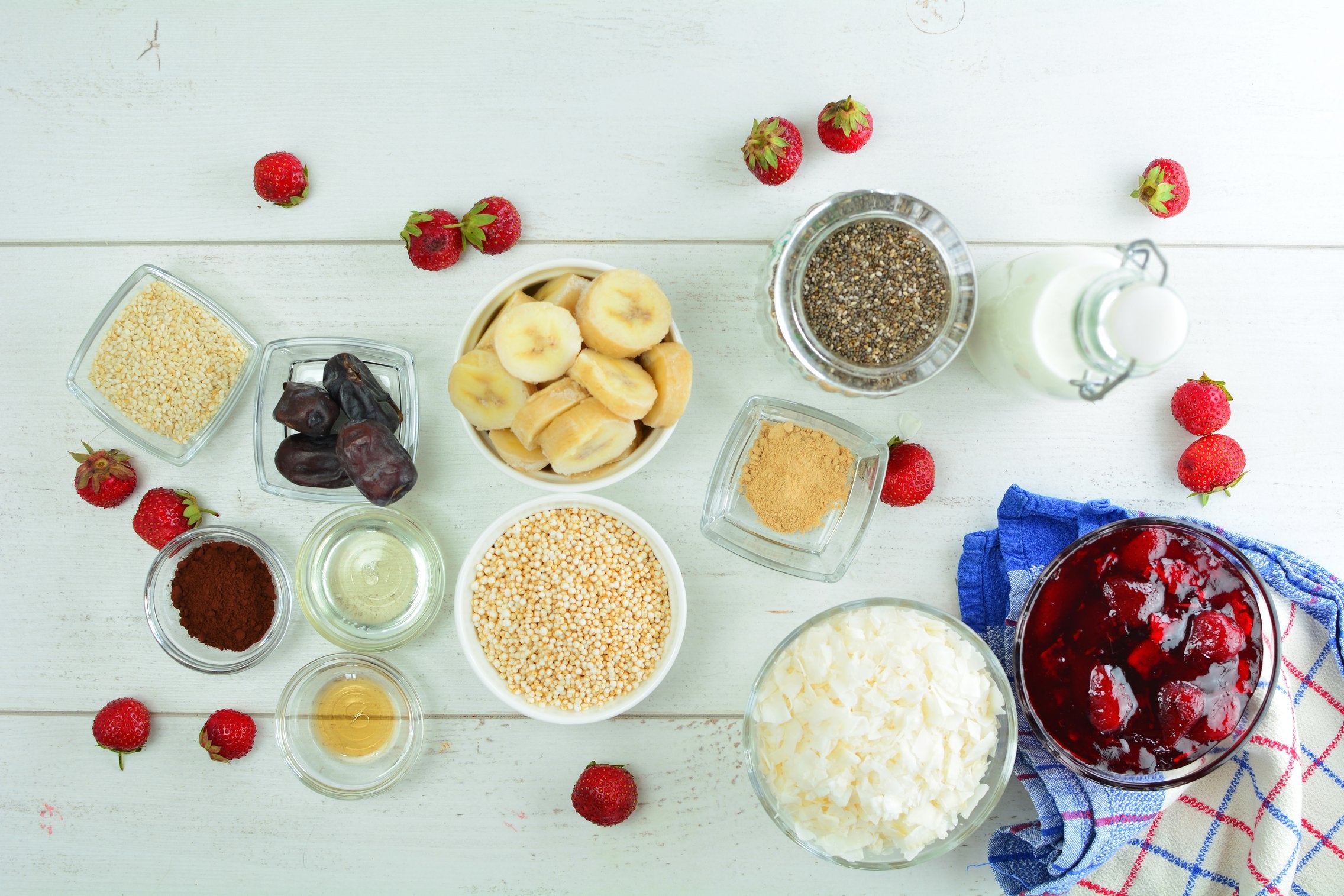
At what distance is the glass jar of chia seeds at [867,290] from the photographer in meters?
1.19

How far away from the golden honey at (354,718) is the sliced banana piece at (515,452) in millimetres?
467

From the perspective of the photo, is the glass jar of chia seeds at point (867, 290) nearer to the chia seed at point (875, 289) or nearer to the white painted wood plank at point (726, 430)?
the chia seed at point (875, 289)

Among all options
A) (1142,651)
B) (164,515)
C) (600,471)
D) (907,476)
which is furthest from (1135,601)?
(164,515)

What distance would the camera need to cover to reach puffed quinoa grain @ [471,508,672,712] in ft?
4.30

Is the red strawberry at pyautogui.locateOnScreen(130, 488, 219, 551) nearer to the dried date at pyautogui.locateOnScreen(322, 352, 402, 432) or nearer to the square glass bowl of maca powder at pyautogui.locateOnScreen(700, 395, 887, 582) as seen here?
the dried date at pyautogui.locateOnScreen(322, 352, 402, 432)

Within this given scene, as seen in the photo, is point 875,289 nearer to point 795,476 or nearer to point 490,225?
point 795,476

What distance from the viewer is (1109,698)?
1.04m

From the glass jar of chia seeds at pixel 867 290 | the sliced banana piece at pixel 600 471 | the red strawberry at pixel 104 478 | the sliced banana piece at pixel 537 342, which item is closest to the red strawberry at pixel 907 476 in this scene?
the glass jar of chia seeds at pixel 867 290

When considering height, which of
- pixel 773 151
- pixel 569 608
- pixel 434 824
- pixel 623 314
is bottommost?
pixel 434 824

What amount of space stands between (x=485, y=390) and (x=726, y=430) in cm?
39

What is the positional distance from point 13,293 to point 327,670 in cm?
82

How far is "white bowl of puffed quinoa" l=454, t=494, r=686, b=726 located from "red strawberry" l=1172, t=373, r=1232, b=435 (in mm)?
850

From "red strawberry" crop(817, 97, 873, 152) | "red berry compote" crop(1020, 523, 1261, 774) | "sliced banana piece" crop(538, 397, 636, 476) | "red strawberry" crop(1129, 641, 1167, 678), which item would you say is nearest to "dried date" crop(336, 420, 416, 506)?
"sliced banana piece" crop(538, 397, 636, 476)

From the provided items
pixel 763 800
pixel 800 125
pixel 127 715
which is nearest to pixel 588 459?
pixel 763 800
